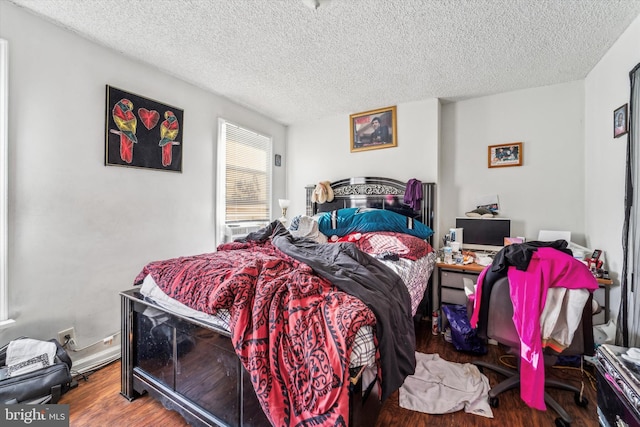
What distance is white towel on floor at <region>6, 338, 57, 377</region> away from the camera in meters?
1.68

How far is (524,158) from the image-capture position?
3014 millimetres

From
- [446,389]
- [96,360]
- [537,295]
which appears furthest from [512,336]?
[96,360]

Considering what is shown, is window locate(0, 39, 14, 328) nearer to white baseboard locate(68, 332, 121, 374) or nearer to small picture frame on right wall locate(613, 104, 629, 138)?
white baseboard locate(68, 332, 121, 374)

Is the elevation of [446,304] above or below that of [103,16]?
below

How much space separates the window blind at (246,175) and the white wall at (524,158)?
2.42 meters

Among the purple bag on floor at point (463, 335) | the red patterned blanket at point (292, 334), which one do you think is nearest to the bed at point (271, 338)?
the red patterned blanket at point (292, 334)

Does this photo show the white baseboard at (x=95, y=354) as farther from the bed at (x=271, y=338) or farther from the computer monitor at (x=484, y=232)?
the computer monitor at (x=484, y=232)

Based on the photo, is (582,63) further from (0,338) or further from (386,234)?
(0,338)

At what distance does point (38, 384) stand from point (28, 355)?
0.77 ft

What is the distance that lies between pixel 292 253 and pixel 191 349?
756 millimetres

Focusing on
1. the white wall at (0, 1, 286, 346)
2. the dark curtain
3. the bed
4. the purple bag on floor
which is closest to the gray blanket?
the bed

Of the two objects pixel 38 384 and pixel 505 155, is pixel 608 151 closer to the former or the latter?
pixel 505 155

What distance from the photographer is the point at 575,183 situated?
2.80m

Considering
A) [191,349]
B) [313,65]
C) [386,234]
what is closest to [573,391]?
[386,234]
